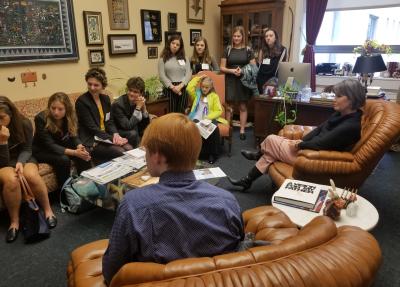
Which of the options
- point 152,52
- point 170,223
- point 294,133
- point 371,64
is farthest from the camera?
point 152,52

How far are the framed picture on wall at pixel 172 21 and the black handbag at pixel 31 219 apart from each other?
329 centimetres

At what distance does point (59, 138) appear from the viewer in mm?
2785

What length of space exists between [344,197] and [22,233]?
7.45ft

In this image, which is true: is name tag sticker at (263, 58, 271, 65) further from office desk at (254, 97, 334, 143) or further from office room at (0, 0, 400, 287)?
office desk at (254, 97, 334, 143)

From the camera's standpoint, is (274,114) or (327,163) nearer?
(327,163)

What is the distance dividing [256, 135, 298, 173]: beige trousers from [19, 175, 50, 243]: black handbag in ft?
5.98

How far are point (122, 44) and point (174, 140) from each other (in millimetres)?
3564

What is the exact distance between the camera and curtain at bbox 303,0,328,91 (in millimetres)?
4785

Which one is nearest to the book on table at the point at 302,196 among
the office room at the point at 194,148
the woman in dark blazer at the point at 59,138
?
the office room at the point at 194,148

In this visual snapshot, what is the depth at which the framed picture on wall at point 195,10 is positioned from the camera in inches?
199

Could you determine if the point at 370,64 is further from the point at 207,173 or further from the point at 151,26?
the point at 151,26

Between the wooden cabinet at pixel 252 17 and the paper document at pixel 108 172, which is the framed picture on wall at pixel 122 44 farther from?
the paper document at pixel 108 172

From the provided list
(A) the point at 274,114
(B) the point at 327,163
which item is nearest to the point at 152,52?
(A) the point at 274,114

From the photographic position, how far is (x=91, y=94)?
3.12 m
